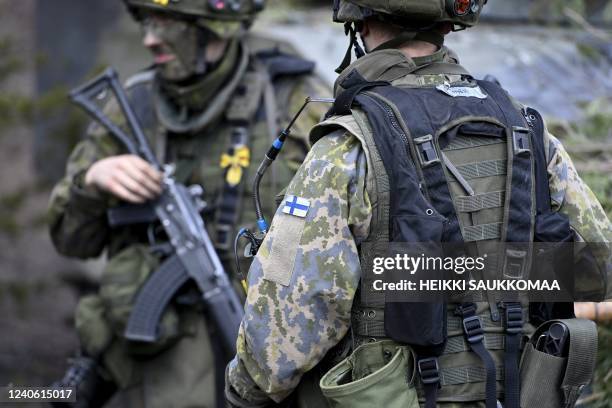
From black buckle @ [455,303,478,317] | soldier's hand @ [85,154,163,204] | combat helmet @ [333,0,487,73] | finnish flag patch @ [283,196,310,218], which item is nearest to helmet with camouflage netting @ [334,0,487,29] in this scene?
combat helmet @ [333,0,487,73]

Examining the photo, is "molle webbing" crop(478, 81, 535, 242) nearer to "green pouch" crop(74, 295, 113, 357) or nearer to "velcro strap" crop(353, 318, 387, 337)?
"velcro strap" crop(353, 318, 387, 337)

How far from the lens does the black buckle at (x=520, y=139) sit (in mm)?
2326

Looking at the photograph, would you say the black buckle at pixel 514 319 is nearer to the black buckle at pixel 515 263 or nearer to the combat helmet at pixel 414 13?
the black buckle at pixel 515 263

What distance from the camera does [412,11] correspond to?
2.32m

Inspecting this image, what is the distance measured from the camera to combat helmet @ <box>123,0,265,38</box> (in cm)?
406

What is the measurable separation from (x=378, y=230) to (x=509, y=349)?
17.1 inches

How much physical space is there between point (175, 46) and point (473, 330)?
89.6 inches

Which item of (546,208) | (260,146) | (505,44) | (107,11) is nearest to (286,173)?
(260,146)

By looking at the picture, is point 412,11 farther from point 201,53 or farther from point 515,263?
point 201,53

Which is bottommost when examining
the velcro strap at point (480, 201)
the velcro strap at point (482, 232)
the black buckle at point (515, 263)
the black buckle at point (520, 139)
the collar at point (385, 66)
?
the black buckle at point (515, 263)

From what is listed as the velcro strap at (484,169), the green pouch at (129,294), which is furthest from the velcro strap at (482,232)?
the green pouch at (129,294)

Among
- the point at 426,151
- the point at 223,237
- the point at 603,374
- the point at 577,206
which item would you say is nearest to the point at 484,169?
the point at 426,151

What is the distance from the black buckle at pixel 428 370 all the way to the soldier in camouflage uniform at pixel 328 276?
3 centimetres

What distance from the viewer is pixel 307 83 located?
4.18 m
